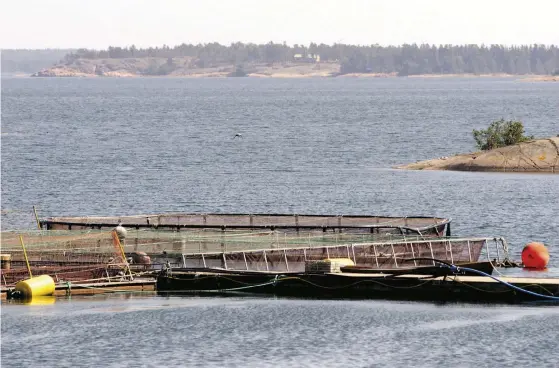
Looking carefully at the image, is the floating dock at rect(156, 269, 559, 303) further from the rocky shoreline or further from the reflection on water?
the rocky shoreline

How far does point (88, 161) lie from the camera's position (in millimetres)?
145500

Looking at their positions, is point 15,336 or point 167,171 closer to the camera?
point 15,336

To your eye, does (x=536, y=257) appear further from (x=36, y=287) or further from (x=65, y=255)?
(x=36, y=287)

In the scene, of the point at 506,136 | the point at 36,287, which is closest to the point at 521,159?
the point at 506,136

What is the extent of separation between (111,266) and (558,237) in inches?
1285

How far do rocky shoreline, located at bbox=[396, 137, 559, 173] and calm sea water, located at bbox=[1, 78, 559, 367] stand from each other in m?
2.34

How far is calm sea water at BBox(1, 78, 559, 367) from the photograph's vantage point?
4988 cm

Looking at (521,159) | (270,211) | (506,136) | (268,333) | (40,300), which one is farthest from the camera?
(506,136)

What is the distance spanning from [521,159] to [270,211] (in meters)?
33.1

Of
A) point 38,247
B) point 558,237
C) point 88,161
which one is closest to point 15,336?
point 38,247

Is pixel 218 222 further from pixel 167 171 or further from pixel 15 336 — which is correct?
pixel 167 171

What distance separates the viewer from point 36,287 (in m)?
59.2

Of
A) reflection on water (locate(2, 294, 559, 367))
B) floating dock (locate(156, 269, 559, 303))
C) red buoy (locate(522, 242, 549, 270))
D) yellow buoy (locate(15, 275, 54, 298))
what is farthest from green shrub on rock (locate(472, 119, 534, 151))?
yellow buoy (locate(15, 275, 54, 298))

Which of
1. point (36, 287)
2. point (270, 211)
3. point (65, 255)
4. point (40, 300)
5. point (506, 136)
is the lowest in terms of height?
point (270, 211)
